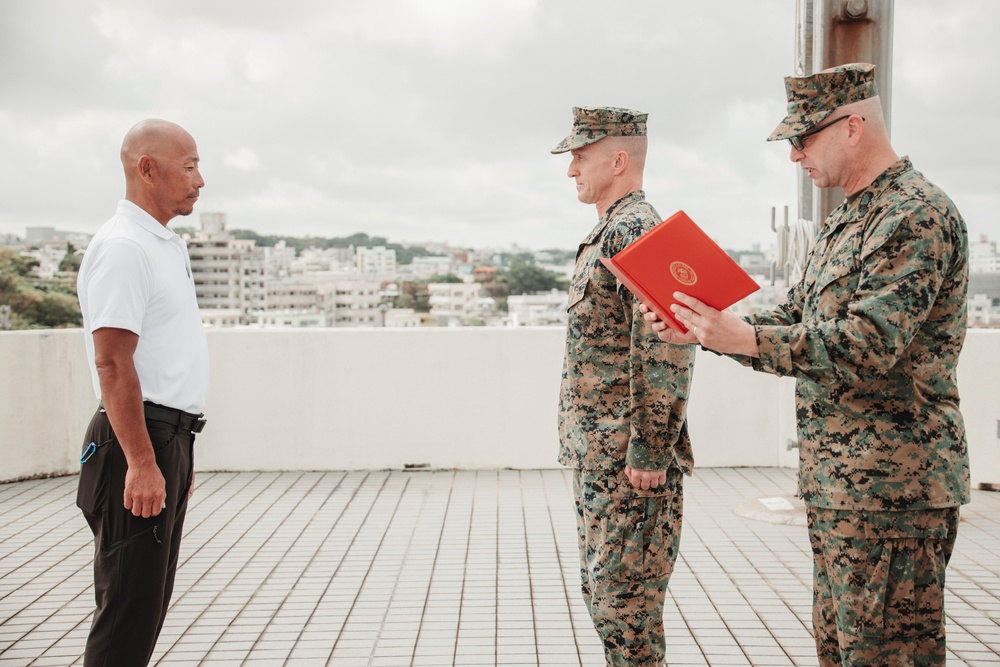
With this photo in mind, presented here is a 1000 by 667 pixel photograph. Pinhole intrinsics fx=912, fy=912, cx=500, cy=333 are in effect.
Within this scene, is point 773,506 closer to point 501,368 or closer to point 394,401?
point 501,368

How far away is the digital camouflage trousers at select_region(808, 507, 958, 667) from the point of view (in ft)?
6.50

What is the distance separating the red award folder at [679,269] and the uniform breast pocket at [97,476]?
1388 millimetres

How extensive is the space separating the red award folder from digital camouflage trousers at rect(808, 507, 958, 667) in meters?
0.56

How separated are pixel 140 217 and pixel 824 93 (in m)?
1.77

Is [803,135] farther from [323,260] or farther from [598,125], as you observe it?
[323,260]

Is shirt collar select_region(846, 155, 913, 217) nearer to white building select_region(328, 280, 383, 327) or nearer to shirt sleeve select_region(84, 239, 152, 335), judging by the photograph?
shirt sleeve select_region(84, 239, 152, 335)

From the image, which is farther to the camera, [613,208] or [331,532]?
[331,532]

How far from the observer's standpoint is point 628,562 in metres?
2.49

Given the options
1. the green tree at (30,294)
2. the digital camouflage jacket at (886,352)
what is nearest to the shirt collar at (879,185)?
the digital camouflage jacket at (886,352)

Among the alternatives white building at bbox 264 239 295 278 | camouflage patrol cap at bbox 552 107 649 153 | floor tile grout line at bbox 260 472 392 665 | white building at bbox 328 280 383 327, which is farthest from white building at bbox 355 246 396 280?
camouflage patrol cap at bbox 552 107 649 153

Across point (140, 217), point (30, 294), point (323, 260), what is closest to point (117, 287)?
point (140, 217)

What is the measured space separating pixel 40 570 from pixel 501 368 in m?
3.18

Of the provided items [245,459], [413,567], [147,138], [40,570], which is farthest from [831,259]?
[245,459]

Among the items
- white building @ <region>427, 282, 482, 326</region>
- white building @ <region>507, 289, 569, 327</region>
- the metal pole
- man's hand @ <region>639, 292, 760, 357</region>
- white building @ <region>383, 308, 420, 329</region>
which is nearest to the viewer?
man's hand @ <region>639, 292, 760, 357</region>
